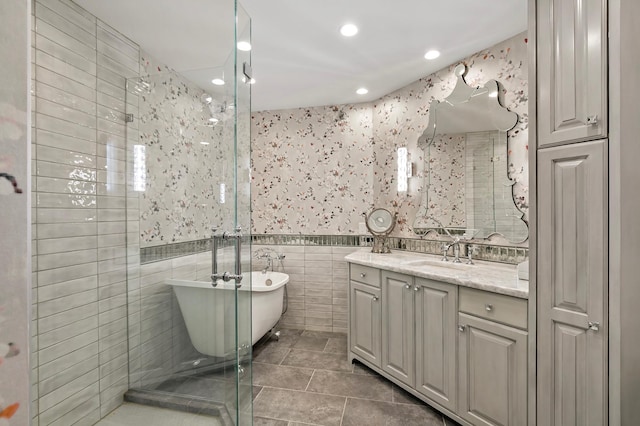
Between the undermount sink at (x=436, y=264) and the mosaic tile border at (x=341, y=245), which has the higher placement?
the mosaic tile border at (x=341, y=245)

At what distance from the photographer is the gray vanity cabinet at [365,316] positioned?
2348 millimetres

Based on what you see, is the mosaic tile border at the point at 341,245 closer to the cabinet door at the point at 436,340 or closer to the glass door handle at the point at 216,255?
the glass door handle at the point at 216,255

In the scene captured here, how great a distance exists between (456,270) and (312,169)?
191cm

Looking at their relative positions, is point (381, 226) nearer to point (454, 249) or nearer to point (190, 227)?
point (454, 249)

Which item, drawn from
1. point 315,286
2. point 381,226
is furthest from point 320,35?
point 315,286

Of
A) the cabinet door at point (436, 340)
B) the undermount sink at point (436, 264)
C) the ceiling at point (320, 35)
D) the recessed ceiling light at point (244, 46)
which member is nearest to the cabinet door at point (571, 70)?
the ceiling at point (320, 35)

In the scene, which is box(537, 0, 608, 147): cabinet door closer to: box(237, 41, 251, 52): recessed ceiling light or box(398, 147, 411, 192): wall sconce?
box(237, 41, 251, 52): recessed ceiling light

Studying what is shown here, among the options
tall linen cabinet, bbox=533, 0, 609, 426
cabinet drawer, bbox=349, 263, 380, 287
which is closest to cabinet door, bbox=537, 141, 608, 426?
tall linen cabinet, bbox=533, 0, 609, 426

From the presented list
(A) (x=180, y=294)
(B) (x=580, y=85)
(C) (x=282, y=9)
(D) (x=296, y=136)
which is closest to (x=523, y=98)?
(B) (x=580, y=85)

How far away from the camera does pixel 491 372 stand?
162 cm

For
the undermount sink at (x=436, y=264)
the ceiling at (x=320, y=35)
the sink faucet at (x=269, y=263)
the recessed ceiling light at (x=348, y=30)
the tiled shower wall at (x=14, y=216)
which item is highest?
the recessed ceiling light at (x=348, y=30)

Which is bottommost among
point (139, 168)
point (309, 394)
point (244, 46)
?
point (309, 394)

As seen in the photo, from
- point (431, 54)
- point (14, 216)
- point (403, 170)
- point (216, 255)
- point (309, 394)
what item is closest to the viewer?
point (14, 216)

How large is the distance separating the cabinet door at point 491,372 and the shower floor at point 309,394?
308 mm
